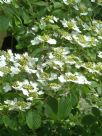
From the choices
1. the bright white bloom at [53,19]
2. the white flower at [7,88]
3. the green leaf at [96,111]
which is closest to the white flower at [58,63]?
the white flower at [7,88]

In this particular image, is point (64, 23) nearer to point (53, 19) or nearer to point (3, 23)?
point (53, 19)

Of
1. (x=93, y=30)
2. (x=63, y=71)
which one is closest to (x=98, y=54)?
(x=93, y=30)

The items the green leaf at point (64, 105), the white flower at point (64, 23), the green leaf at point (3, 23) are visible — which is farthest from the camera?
the white flower at point (64, 23)

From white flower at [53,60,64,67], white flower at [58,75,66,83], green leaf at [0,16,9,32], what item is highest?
green leaf at [0,16,9,32]

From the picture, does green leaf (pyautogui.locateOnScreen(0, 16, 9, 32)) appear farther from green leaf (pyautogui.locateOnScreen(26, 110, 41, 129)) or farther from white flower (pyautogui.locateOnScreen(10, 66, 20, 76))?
green leaf (pyautogui.locateOnScreen(26, 110, 41, 129))

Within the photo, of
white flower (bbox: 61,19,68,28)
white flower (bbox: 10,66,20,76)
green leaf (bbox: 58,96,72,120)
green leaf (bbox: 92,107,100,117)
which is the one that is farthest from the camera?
white flower (bbox: 61,19,68,28)

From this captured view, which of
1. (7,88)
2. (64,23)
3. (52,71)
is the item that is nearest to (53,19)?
(64,23)

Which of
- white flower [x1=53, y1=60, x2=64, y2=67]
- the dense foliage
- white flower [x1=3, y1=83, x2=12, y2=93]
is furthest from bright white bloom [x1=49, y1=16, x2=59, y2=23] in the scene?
white flower [x1=3, y1=83, x2=12, y2=93]

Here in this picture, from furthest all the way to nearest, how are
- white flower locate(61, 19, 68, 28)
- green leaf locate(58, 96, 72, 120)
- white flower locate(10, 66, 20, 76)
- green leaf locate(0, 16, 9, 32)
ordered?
white flower locate(61, 19, 68, 28), green leaf locate(0, 16, 9, 32), white flower locate(10, 66, 20, 76), green leaf locate(58, 96, 72, 120)

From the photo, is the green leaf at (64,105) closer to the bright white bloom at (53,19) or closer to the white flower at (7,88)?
the white flower at (7,88)
